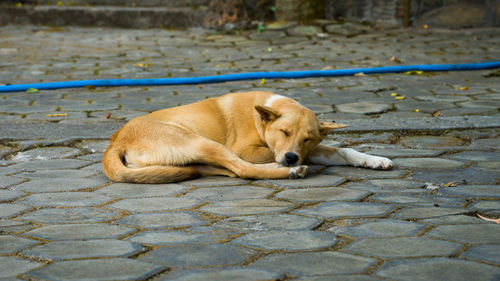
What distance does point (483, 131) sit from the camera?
5.63m

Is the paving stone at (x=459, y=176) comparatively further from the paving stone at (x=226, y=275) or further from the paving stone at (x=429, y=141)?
the paving stone at (x=226, y=275)

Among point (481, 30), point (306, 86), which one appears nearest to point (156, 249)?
point (306, 86)

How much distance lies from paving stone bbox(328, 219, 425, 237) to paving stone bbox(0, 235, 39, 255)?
1.33m

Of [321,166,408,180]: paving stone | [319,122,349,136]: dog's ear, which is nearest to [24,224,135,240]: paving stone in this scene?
[321,166,408,180]: paving stone

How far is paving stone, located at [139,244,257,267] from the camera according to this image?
111 inches

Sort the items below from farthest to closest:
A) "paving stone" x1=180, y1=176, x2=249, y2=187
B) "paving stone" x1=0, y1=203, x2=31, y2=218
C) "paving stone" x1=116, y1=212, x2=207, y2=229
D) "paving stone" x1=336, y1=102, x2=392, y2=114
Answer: "paving stone" x1=336, y1=102, x2=392, y2=114, "paving stone" x1=180, y1=176, x2=249, y2=187, "paving stone" x1=0, y1=203, x2=31, y2=218, "paving stone" x1=116, y1=212, x2=207, y2=229

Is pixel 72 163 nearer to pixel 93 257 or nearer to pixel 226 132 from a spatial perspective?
pixel 226 132

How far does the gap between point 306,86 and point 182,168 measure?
12.4ft

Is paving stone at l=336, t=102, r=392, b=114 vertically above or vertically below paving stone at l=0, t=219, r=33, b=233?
below

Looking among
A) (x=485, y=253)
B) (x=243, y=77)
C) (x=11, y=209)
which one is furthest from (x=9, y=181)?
(x=243, y=77)

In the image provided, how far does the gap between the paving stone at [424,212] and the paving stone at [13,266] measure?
1688 millimetres

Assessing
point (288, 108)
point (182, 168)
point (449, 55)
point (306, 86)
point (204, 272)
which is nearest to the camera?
point (204, 272)

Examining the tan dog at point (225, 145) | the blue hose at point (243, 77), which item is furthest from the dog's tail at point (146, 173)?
the blue hose at point (243, 77)

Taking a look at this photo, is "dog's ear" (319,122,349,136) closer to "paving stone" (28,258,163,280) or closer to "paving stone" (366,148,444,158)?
"paving stone" (366,148,444,158)
